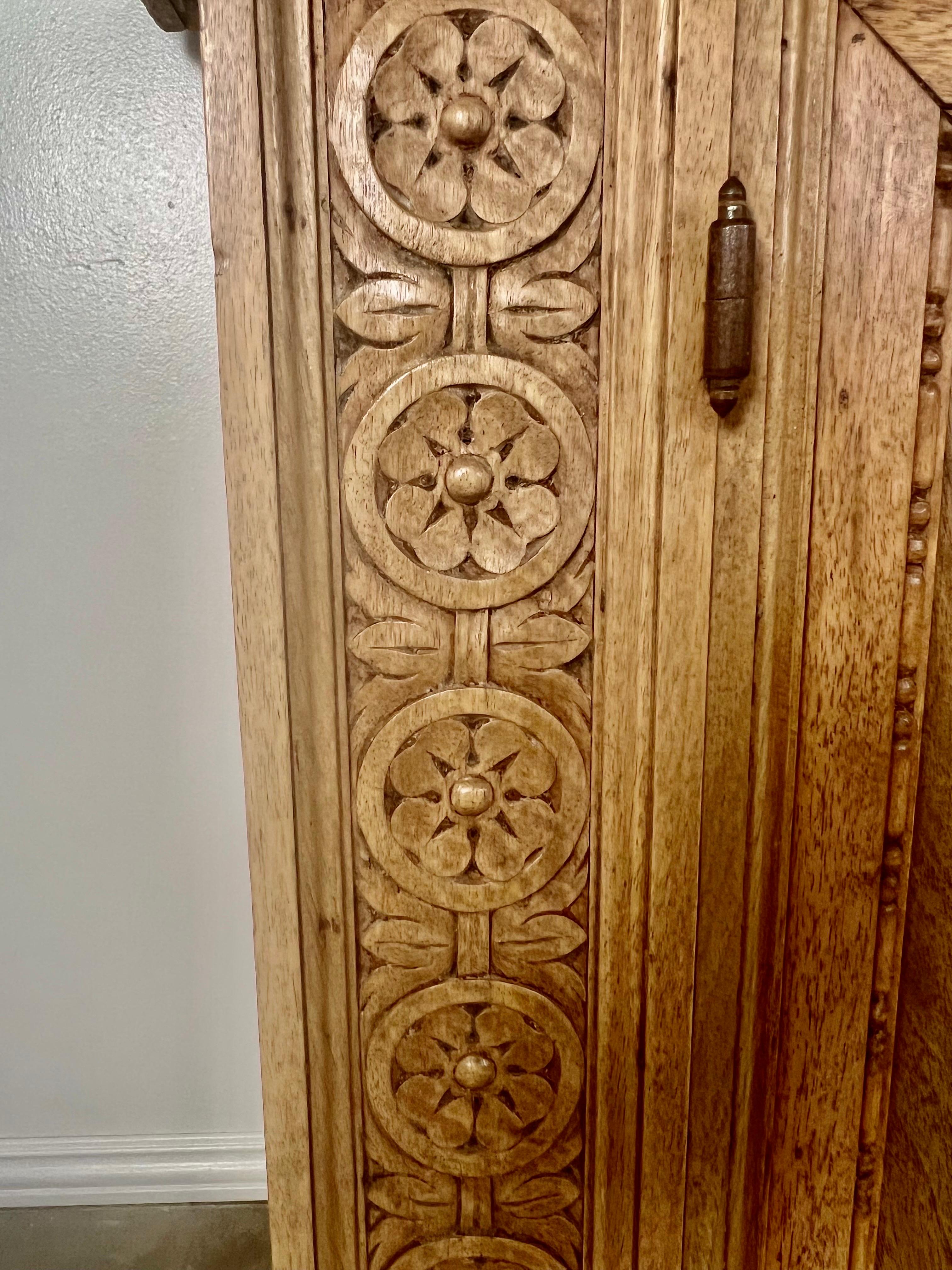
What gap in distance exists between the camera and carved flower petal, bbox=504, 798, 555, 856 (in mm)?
559

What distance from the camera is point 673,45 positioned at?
48cm

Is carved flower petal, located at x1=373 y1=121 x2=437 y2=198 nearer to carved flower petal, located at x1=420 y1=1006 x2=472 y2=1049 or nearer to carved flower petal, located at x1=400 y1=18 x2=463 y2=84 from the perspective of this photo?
carved flower petal, located at x1=400 y1=18 x2=463 y2=84

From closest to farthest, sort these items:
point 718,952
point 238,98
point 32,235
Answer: point 238,98 → point 718,952 → point 32,235

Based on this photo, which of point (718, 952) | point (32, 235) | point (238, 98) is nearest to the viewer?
point (238, 98)

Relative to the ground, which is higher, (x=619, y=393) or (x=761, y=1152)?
(x=619, y=393)

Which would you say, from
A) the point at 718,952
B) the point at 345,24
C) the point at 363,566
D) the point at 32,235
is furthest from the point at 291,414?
the point at 32,235

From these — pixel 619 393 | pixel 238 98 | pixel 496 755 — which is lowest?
pixel 496 755

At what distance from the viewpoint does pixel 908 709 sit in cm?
56

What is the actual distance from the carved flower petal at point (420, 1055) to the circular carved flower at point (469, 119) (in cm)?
53

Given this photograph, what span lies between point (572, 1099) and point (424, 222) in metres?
0.58

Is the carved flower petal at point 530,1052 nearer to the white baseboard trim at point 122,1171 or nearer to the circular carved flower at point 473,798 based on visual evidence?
the circular carved flower at point 473,798

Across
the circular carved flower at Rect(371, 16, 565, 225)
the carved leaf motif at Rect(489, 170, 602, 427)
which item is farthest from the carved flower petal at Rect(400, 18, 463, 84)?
the carved leaf motif at Rect(489, 170, 602, 427)

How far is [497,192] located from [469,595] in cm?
24

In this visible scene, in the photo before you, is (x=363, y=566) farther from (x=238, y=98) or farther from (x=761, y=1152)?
(x=761, y=1152)
